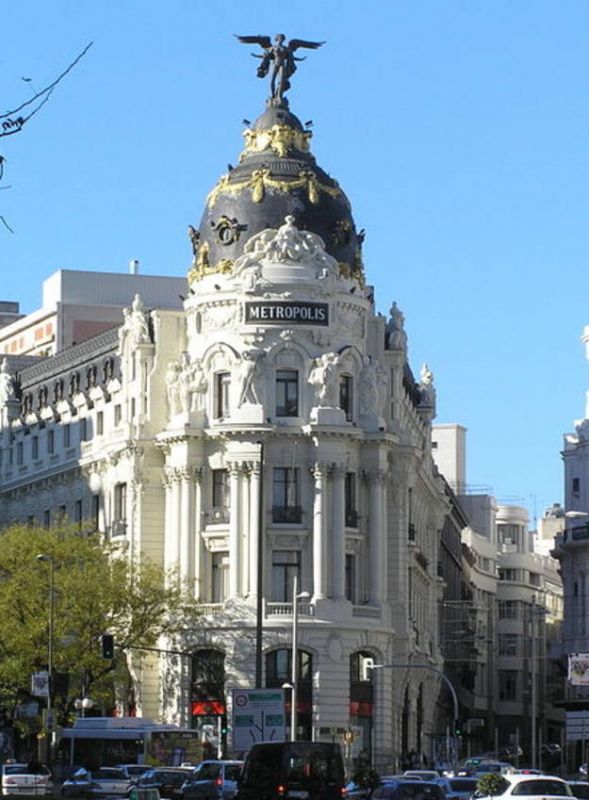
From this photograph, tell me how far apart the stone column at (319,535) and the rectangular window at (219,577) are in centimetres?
449

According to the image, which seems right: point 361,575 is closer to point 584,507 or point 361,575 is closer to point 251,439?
point 251,439

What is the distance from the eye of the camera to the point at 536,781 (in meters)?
62.1

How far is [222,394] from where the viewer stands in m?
123

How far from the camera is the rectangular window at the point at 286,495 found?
11975 centimetres

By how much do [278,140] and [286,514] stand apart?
1932 cm

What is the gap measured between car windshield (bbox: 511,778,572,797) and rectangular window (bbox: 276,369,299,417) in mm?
60358

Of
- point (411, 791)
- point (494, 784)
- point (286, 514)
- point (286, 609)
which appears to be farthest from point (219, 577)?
point (494, 784)

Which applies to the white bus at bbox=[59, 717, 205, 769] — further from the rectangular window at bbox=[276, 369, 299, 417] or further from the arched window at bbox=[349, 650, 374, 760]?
the rectangular window at bbox=[276, 369, 299, 417]

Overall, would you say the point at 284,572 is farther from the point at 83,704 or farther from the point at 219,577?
the point at 83,704

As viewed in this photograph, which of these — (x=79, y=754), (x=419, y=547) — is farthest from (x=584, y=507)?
(x=79, y=754)

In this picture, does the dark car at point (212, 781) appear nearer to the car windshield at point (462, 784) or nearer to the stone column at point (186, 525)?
the car windshield at point (462, 784)

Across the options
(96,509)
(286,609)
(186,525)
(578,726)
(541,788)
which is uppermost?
(96,509)

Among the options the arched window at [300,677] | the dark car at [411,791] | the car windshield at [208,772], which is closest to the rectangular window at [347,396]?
the arched window at [300,677]

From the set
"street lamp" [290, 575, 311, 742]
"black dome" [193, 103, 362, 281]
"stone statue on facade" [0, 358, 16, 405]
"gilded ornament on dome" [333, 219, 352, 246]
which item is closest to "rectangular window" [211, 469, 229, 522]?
"street lamp" [290, 575, 311, 742]
